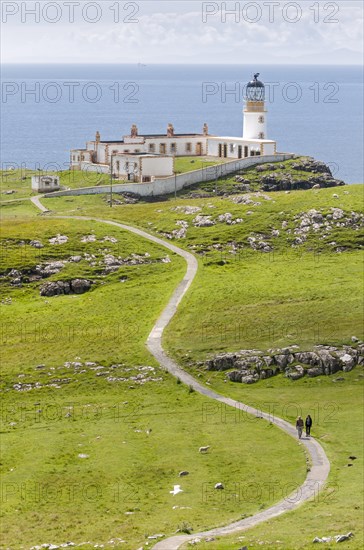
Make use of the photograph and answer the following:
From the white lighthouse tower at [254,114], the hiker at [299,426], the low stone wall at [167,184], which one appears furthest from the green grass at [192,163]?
the hiker at [299,426]

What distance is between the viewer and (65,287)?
107312 millimetres

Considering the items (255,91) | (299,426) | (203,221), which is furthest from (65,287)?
(255,91)

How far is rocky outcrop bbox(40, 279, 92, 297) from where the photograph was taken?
350 ft

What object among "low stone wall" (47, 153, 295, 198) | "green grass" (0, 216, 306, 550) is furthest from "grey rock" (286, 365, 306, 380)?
"low stone wall" (47, 153, 295, 198)

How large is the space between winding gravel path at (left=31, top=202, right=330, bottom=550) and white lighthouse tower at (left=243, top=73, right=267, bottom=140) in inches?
1557

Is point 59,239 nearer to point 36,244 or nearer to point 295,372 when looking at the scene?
point 36,244

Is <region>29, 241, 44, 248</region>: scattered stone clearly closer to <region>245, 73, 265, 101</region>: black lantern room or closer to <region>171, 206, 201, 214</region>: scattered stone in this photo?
<region>171, 206, 201, 214</region>: scattered stone

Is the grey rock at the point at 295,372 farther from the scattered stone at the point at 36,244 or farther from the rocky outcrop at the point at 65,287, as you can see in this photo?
the scattered stone at the point at 36,244

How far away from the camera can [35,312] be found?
333 ft

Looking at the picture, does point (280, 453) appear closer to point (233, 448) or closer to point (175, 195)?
point (233, 448)

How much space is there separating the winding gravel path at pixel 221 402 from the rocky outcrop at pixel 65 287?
25.9 feet

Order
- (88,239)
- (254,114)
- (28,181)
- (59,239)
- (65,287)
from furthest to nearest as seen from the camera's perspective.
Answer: (254,114) < (28,181) < (88,239) < (59,239) < (65,287)

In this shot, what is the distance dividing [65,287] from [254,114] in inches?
2309

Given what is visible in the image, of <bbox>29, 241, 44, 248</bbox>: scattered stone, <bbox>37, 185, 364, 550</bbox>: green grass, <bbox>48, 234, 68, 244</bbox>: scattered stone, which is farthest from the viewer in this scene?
<bbox>48, 234, 68, 244</bbox>: scattered stone
